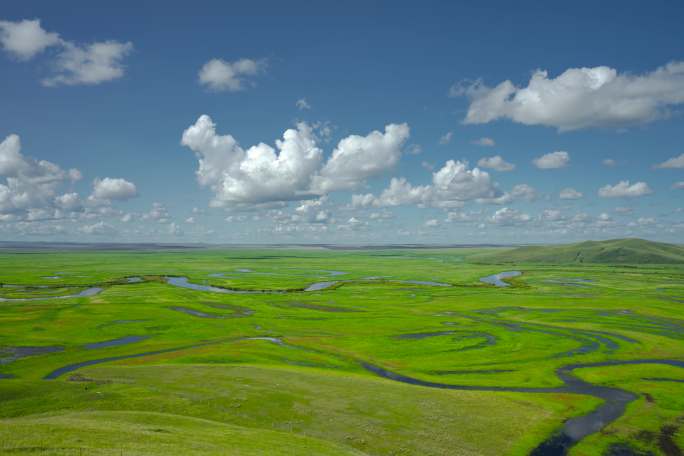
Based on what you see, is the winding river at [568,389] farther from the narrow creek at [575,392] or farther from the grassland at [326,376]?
the grassland at [326,376]

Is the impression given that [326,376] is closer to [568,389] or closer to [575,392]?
[568,389]

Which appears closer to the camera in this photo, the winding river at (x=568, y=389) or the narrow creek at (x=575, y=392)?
Answer: the narrow creek at (x=575, y=392)

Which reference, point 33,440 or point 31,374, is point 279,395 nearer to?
point 33,440

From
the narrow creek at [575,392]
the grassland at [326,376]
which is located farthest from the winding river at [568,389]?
the grassland at [326,376]

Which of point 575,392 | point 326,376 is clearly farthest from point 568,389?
point 326,376

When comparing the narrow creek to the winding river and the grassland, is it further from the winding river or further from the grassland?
the grassland

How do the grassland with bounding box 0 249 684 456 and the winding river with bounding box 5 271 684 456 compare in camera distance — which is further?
the winding river with bounding box 5 271 684 456

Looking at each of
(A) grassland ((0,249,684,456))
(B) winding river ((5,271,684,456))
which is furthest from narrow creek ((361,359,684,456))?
(A) grassland ((0,249,684,456))

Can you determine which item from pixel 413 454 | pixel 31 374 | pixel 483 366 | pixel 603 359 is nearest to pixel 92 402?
pixel 31 374
